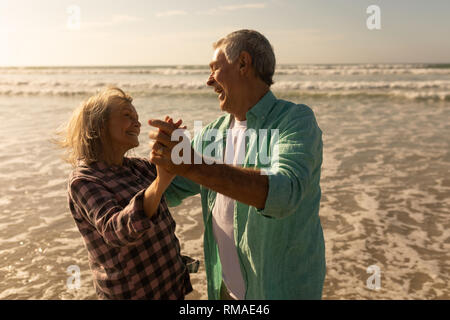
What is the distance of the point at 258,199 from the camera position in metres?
1.40

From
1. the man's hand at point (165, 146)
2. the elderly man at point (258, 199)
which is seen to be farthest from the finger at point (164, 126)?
the elderly man at point (258, 199)

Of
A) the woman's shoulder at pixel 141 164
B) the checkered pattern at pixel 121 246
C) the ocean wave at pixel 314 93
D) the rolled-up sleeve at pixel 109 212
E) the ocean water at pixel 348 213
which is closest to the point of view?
the rolled-up sleeve at pixel 109 212

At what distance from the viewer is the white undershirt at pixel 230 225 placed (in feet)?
7.04

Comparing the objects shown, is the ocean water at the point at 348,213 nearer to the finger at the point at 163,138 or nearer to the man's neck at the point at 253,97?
the man's neck at the point at 253,97

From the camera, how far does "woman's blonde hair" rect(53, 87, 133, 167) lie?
7.00 feet

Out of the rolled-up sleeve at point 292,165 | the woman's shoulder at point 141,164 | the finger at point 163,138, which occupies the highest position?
the finger at point 163,138

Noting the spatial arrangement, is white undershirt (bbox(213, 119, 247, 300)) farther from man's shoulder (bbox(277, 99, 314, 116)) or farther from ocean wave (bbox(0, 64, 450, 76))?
ocean wave (bbox(0, 64, 450, 76))

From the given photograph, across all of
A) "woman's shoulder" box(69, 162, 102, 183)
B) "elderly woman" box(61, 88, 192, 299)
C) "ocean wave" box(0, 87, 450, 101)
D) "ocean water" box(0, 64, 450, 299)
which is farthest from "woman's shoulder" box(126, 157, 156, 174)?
"ocean wave" box(0, 87, 450, 101)

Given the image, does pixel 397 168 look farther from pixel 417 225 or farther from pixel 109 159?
pixel 109 159

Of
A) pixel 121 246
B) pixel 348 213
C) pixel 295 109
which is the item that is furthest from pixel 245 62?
pixel 348 213

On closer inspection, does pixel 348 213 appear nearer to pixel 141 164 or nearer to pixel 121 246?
pixel 141 164

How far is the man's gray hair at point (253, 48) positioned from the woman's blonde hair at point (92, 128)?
2.37ft

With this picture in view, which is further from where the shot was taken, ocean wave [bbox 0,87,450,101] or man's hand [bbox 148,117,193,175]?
ocean wave [bbox 0,87,450,101]

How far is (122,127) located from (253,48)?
879 millimetres
